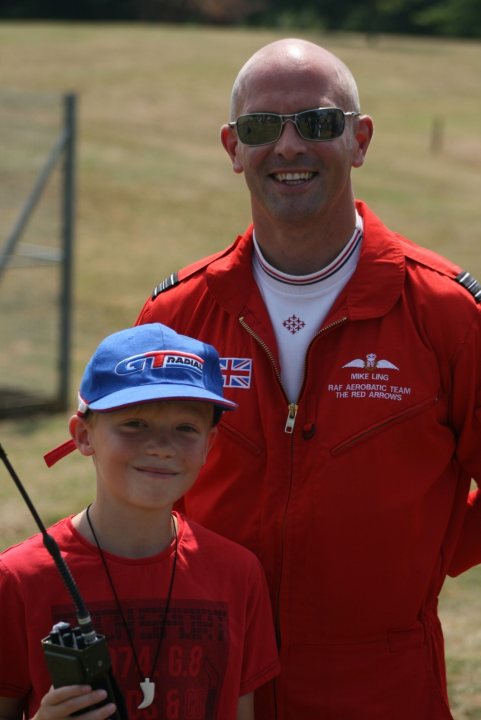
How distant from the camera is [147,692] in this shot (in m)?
2.67

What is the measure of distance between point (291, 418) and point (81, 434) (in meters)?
0.54

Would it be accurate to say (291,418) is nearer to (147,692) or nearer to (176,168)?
(147,692)

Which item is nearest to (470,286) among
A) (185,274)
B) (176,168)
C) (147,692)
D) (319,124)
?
(319,124)

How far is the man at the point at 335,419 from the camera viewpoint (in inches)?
120

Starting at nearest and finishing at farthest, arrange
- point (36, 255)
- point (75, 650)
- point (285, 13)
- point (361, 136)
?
point (75, 650) → point (361, 136) → point (36, 255) → point (285, 13)

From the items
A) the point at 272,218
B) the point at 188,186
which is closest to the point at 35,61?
the point at 188,186

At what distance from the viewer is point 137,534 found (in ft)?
9.09

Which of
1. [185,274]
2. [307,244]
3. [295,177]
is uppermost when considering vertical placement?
[295,177]

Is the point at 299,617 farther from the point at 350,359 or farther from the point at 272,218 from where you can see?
the point at 272,218

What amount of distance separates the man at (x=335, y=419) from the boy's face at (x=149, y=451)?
0.37m

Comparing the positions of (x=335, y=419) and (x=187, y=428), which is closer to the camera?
(x=187, y=428)

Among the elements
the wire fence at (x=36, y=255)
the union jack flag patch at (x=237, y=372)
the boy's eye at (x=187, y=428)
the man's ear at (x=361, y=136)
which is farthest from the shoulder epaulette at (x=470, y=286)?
the wire fence at (x=36, y=255)

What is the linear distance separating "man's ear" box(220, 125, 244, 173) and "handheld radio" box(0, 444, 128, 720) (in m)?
1.27

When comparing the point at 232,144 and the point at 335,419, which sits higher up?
the point at 232,144
